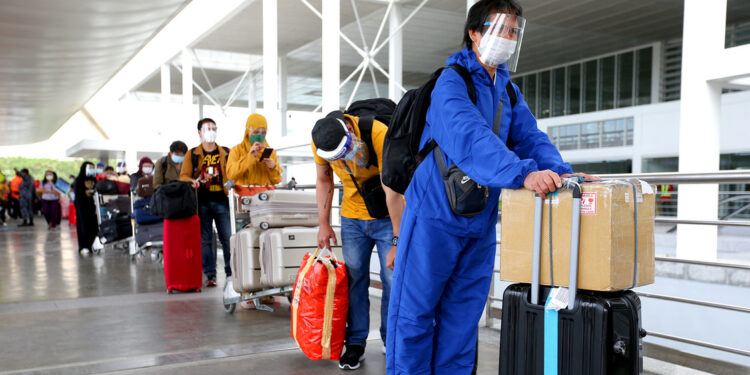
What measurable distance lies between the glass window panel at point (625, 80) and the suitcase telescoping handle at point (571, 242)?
79.0 ft

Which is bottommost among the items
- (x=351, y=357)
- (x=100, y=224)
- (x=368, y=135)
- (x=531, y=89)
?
(x=351, y=357)

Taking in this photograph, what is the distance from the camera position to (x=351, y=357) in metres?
3.46

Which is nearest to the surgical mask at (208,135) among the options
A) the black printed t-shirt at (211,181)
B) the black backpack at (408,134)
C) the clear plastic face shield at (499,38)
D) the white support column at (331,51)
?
the black printed t-shirt at (211,181)

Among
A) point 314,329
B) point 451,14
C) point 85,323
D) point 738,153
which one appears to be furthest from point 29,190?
point 738,153

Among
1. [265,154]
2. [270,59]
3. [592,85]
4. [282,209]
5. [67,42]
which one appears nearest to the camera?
[282,209]

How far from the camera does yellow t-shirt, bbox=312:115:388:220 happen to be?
3.30 metres

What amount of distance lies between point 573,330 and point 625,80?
80.8 ft

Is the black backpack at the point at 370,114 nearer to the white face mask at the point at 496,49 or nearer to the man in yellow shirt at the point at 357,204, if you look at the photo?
the man in yellow shirt at the point at 357,204

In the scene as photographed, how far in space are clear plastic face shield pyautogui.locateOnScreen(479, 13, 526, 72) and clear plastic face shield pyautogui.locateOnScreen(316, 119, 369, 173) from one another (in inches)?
40.3

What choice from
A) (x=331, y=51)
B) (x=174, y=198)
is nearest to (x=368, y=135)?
(x=174, y=198)

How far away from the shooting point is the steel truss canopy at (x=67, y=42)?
10602mm

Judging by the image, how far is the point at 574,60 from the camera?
86.8 feet

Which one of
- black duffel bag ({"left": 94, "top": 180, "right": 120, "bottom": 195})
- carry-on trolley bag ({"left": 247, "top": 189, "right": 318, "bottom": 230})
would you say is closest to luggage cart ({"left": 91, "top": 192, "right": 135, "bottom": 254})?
black duffel bag ({"left": 94, "top": 180, "right": 120, "bottom": 195})

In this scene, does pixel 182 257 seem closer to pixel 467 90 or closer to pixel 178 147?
pixel 178 147
